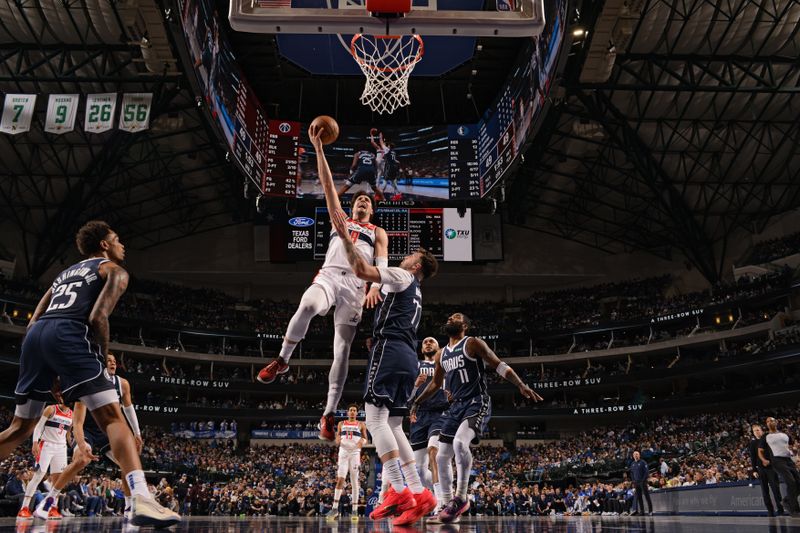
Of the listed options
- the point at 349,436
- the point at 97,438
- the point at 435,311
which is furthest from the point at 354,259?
the point at 435,311

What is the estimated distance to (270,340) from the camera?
4084 centimetres

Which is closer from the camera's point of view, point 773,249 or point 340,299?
point 340,299

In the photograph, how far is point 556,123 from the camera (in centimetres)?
2705

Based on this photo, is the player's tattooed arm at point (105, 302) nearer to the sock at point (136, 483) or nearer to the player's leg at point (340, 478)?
the sock at point (136, 483)

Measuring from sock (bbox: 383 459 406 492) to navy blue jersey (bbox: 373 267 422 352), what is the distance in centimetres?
106

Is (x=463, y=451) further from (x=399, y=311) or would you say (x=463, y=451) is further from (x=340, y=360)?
(x=399, y=311)

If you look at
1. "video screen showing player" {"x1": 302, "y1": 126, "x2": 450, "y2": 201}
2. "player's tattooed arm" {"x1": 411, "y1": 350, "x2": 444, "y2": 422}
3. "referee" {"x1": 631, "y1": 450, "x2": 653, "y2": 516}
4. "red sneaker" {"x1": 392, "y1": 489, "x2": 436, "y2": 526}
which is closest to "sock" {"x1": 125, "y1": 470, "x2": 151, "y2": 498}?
"red sneaker" {"x1": 392, "y1": 489, "x2": 436, "y2": 526}

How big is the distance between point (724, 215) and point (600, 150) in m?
8.79

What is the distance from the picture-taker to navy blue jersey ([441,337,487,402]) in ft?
26.3

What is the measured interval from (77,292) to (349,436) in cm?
954

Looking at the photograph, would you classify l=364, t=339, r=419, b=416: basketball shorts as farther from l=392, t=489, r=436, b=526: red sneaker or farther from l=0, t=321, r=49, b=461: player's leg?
l=0, t=321, r=49, b=461: player's leg

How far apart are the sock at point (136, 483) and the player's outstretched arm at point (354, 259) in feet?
7.09

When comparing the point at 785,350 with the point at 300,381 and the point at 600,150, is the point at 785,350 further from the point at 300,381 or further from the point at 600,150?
the point at 300,381

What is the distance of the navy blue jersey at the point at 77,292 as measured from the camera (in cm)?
470
